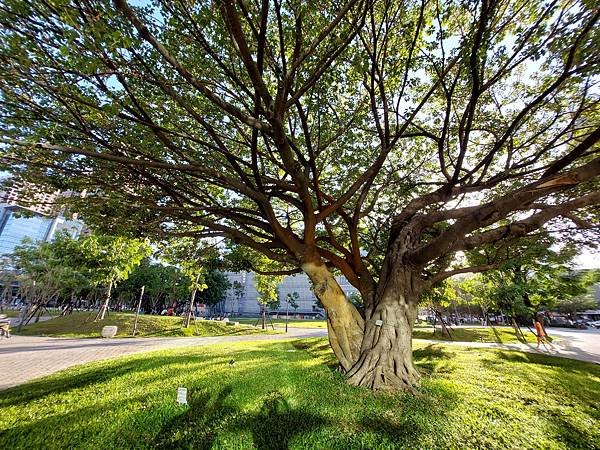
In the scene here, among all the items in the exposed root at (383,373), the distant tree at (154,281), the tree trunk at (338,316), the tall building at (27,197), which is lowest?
the exposed root at (383,373)

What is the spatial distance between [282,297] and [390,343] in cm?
7454

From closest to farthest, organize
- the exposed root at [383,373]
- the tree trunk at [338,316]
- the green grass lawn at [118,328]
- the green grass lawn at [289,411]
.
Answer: the green grass lawn at [289,411], the exposed root at [383,373], the tree trunk at [338,316], the green grass lawn at [118,328]

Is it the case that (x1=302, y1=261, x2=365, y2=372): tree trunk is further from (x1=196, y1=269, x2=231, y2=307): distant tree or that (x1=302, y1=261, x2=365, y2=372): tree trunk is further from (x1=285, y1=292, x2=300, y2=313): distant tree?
(x1=285, y1=292, x2=300, y2=313): distant tree

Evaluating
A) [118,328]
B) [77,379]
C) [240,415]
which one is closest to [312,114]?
[240,415]

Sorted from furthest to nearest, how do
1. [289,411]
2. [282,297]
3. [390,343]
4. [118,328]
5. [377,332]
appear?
1. [282,297]
2. [118,328]
3. [377,332]
4. [390,343]
5. [289,411]

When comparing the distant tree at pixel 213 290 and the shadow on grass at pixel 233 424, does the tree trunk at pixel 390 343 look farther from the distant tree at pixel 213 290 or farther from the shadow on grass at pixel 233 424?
the distant tree at pixel 213 290

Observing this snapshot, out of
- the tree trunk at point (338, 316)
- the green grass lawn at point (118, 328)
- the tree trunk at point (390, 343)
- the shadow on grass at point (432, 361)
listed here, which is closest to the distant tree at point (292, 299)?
the green grass lawn at point (118, 328)

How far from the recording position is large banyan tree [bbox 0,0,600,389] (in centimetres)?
A: 381

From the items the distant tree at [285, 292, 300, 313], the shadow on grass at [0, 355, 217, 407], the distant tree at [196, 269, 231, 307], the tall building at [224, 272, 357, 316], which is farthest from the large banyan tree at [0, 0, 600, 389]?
the tall building at [224, 272, 357, 316]

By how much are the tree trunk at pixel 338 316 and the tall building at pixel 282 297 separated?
68.2m

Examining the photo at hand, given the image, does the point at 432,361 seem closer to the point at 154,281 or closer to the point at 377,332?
the point at 377,332

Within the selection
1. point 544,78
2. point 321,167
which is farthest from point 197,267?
point 544,78

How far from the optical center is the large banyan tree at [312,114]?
150 inches

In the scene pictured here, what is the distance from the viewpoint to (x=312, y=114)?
6750mm
